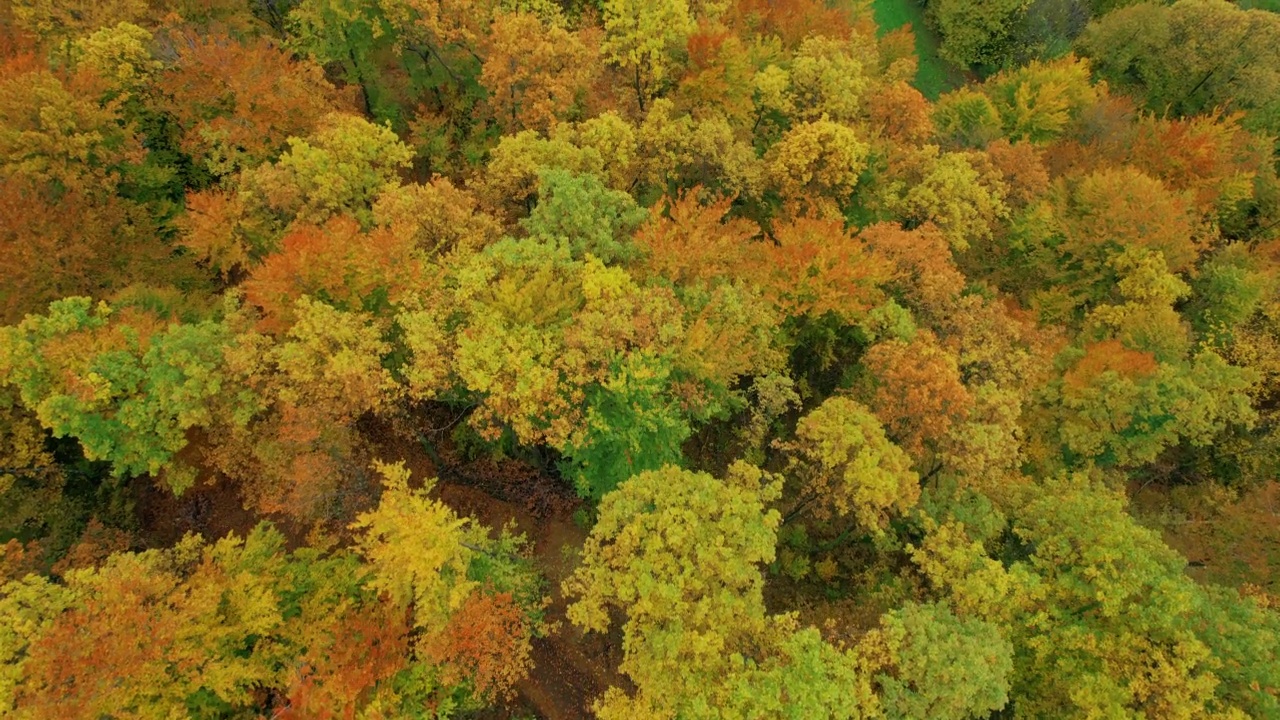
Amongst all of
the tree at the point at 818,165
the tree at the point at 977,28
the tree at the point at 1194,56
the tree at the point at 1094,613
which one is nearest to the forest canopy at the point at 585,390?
the tree at the point at 1094,613

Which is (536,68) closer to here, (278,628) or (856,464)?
(856,464)

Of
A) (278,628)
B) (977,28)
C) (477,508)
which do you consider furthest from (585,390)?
(977,28)

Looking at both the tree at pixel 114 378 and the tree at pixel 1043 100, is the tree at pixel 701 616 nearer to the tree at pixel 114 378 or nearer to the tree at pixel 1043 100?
the tree at pixel 114 378

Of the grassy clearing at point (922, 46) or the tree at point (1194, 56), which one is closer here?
the tree at point (1194, 56)

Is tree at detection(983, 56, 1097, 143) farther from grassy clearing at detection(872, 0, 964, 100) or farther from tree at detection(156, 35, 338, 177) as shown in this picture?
tree at detection(156, 35, 338, 177)

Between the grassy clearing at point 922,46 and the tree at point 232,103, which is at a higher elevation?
the grassy clearing at point 922,46

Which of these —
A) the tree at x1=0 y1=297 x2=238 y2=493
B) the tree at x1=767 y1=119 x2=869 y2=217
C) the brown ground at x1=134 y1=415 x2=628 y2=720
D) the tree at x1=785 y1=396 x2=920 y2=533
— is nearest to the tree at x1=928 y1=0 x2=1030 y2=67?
the tree at x1=767 y1=119 x2=869 y2=217
